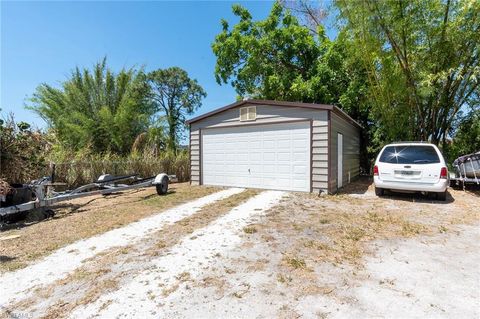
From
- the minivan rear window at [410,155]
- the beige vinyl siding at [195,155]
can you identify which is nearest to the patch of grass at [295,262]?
the minivan rear window at [410,155]

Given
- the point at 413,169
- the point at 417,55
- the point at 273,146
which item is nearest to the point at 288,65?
the point at 417,55

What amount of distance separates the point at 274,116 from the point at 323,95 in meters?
5.20

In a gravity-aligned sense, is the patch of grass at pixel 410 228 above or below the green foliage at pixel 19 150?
below

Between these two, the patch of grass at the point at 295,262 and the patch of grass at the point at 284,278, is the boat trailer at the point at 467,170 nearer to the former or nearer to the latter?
the patch of grass at the point at 295,262

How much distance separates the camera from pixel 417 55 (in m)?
8.64

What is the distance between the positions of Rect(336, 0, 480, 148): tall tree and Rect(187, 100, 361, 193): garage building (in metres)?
1.97

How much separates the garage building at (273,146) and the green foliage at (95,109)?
24.1ft

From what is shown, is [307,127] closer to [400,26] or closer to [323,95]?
[400,26]

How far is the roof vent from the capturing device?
8602 millimetres

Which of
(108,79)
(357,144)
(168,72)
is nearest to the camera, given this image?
(357,144)

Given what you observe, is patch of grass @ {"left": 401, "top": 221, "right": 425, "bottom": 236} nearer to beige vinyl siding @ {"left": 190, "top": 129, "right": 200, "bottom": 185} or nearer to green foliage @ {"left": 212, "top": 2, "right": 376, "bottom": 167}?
beige vinyl siding @ {"left": 190, "top": 129, "right": 200, "bottom": 185}

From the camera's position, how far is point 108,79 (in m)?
17.0

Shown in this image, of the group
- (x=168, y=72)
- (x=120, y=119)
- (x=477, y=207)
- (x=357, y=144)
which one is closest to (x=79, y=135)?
(x=120, y=119)

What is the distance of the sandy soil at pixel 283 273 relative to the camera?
229 centimetres
